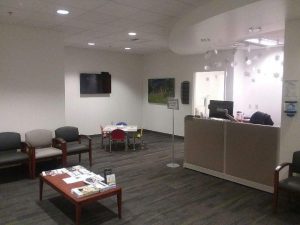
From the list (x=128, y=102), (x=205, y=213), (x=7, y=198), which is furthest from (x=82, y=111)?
(x=205, y=213)

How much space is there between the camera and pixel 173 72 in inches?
349

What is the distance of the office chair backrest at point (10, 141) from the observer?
5058 millimetres

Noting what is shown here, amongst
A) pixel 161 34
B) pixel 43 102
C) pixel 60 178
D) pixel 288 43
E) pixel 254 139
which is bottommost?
pixel 60 178

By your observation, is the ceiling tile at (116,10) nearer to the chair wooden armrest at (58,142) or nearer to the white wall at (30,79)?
the white wall at (30,79)

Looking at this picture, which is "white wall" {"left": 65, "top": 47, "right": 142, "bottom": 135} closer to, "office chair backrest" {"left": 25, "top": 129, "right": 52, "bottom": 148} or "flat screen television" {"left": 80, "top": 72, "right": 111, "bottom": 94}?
"flat screen television" {"left": 80, "top": 72, "right": 111, "bottom": 94}

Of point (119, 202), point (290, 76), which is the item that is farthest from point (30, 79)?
point (290, 76)

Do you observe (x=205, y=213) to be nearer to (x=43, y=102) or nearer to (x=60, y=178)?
(x=60, y=178)

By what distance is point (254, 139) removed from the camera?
4445mm

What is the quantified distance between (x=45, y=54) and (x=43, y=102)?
3.30 ft

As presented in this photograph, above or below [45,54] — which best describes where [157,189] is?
below

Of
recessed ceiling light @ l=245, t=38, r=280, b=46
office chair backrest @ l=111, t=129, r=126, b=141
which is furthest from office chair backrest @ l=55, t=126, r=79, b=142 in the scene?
recessed ceiling light @ l=245, t=38, r=280, b=46

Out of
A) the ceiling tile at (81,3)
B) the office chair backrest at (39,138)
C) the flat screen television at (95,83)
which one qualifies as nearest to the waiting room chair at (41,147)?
the office chair backrest at (39,138)

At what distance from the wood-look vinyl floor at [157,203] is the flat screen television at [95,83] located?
3477 mm

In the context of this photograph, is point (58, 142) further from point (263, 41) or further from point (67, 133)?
point (263, 41)
